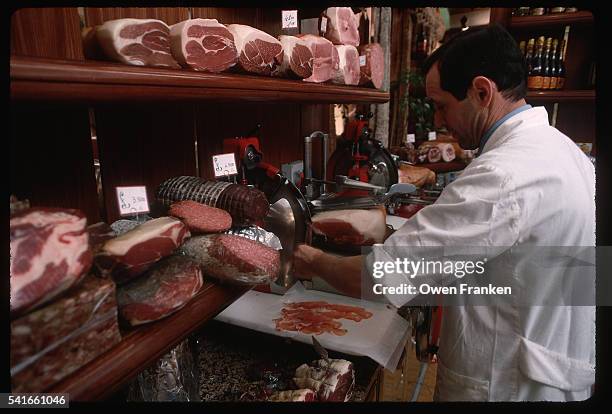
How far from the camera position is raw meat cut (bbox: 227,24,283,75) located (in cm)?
124

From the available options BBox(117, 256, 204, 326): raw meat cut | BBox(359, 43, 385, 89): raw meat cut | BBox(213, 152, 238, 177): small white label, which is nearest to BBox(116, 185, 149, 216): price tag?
BBox(117, 256, 204, 326): raw meat cut

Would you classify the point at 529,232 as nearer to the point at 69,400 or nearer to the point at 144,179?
the point at 69,400

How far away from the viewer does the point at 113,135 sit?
4.19ft

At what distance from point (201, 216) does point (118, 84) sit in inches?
17.7

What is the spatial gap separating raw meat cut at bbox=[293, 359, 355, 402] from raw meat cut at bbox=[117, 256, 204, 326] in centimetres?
59

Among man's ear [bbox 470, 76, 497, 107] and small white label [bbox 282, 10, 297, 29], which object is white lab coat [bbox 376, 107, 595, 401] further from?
small white label [bbox 282, 10, 297, 29]

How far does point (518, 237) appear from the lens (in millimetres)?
1098

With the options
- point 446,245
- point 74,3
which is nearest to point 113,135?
point 74,3

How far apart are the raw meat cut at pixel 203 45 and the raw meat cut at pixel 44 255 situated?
532mm

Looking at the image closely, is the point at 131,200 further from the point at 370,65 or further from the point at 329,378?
the point at 370,65

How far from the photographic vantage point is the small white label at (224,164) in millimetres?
1561

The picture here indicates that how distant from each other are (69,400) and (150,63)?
0.72 meters

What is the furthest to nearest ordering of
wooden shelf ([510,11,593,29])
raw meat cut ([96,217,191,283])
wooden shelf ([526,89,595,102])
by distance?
wooden shelf ([526,89,595,102]), wooden shelf ([510,11,593,29]), raw meat cut ([96,217,191,283])

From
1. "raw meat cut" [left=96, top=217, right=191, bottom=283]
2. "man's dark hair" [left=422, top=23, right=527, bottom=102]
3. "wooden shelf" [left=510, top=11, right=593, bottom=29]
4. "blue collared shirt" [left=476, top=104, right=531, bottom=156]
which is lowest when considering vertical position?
"raw meat cut" [left=96, top=217, right=191, bottom=283]
